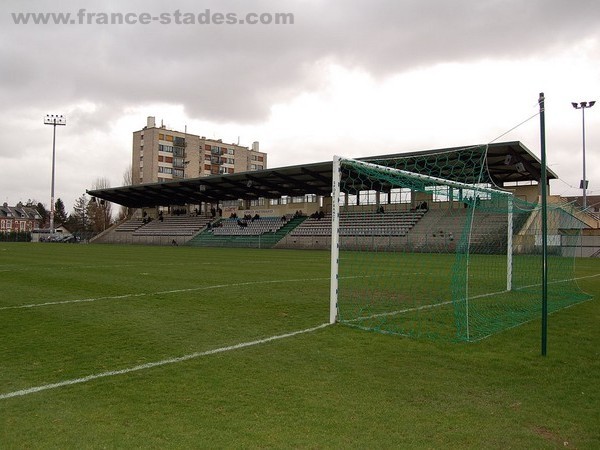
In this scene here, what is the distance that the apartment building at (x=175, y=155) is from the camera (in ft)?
273

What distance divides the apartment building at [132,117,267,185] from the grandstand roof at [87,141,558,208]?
1825 cm

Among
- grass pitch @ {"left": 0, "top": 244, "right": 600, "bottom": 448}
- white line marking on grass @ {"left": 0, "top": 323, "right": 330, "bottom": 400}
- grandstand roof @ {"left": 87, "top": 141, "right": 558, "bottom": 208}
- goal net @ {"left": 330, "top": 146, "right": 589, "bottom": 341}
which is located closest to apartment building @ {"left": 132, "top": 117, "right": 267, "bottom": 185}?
grandstand roof @ {"left": 87, "top": 141, "right": 558, "bottom": 208}

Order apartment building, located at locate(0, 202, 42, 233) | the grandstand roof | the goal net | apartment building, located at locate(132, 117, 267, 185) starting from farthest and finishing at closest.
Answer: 1. apartment building, located at locate(0, 202, 42, 233)
2. apartment building, located at locate(132, 117, 267, 185)
3. the grandstand roof
4. the goal net

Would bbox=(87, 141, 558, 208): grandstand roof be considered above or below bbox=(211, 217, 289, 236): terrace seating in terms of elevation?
above

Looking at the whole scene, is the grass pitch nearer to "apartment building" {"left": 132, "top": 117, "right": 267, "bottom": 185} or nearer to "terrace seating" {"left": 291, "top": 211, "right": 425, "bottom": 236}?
"terrace seating" {"left": 291, "top": 211, "right": 425, "bottom": 236}

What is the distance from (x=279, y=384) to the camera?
14.2 feet

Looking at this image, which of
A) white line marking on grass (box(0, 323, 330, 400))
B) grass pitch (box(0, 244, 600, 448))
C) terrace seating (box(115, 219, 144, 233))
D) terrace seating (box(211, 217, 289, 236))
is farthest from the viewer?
terrace seating (box(115, 219, 144, 233))

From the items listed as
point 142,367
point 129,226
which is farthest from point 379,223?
point 129,226

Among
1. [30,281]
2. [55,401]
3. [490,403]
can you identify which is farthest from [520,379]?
[30,281]

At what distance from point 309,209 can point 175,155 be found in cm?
4554

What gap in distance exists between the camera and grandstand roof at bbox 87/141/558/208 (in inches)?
1177

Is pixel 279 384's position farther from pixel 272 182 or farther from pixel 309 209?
pixel 309 209

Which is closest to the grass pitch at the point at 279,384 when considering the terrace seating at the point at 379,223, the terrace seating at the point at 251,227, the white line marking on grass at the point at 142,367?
the white line marking on grass at the point at 142,367

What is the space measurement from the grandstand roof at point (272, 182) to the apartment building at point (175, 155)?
1825 cm
